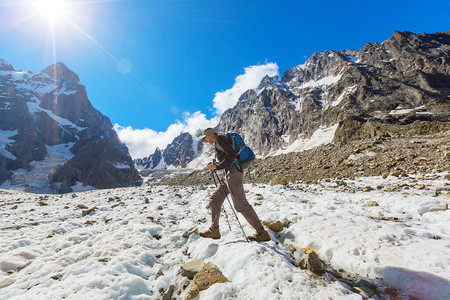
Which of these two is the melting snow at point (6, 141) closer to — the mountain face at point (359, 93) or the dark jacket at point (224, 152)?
the mountain face at point (359, 93)

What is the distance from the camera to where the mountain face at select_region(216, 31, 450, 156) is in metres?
85.6

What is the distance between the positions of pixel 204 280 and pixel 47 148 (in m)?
212

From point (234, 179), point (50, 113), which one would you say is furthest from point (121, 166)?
point (234, 179)

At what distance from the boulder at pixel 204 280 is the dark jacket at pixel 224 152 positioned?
7.34 feet

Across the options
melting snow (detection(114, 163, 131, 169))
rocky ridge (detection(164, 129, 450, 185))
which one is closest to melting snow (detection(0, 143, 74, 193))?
melting snow (detection(114, 163, 131, 169))

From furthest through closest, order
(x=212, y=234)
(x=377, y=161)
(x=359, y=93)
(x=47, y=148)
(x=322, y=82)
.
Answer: (x=322, y=82) < (x=47, y=148) < (x=359, y=93) < (x=377, y=161) < (x=212, y=234)

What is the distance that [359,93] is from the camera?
109 m

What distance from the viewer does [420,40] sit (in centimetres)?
13775

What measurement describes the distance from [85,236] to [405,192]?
11.3 meters

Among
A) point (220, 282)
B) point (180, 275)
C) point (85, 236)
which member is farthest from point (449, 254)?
point (85, 236)

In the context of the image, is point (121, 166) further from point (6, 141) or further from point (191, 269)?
point (191, 269)

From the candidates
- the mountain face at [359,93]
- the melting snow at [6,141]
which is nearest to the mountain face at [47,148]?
the melting snow at [6,141]

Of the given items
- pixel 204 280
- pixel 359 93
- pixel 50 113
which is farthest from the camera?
pixel 50 113

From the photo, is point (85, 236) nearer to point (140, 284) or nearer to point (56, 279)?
point (56, 279)
